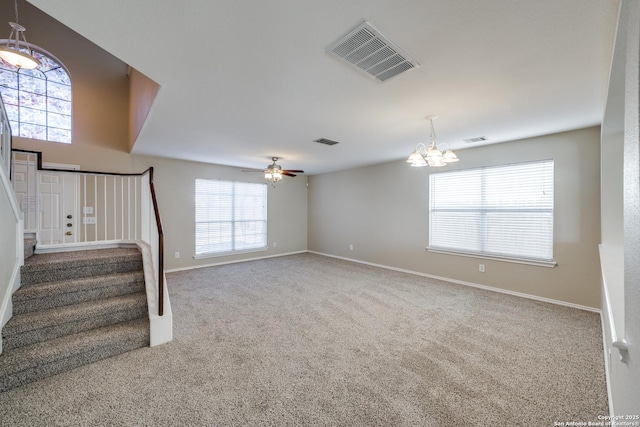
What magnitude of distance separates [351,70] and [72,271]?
3521 millimetres

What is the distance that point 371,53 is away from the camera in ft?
5.78

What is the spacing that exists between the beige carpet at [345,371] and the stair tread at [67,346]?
16 centimetres

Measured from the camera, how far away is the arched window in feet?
13.4

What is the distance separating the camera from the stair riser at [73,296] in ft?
7.64

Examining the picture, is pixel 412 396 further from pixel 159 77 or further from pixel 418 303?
pixel 159 77

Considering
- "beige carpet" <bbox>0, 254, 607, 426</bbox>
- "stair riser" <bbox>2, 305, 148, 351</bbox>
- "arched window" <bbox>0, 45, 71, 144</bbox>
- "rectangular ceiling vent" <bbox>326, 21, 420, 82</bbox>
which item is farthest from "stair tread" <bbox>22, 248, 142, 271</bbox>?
"rectangular ceiling vent" <bbox>326, 21, 420, 82</bbox>

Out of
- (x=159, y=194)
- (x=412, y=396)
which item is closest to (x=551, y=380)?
(x=412, y=396)

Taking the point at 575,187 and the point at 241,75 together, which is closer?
the point at 241,75

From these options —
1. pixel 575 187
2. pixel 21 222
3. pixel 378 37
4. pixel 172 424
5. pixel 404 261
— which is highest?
pixel 378 37

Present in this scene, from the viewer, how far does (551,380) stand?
6.58 feet

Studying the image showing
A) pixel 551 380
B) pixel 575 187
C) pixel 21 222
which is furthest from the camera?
pixel 575 187

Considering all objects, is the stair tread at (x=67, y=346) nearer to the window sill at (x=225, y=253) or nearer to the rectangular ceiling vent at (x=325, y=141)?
the rectangular ceiling vent at (x=325, y=141)

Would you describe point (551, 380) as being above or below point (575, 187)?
below

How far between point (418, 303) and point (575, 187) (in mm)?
2686
